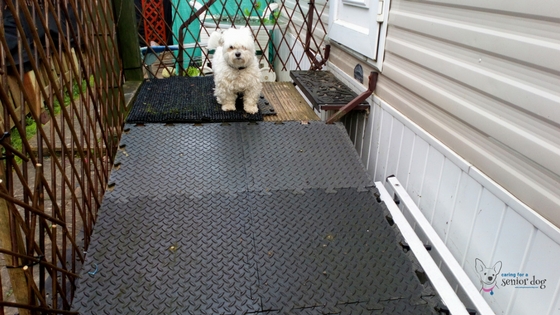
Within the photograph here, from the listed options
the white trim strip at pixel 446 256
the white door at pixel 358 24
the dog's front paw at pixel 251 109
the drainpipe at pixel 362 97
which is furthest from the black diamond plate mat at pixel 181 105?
the white trim strip at pixel 446 256

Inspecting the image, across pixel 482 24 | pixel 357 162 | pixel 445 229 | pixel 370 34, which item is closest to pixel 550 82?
pixel 482 24

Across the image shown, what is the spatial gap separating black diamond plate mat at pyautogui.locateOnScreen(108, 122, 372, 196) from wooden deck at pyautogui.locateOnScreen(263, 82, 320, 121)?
22 centimetres

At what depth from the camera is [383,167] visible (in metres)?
2.55

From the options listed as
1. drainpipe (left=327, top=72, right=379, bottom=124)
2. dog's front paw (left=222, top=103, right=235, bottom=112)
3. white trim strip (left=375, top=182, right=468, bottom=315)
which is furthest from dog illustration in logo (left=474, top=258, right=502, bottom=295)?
dog's front paw (left=222, top=103, right=235, bottom=112)

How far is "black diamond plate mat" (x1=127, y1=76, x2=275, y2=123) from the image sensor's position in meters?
2.90

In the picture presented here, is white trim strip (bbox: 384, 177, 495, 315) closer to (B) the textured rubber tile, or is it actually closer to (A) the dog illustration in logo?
(A) the dog illustration in logo

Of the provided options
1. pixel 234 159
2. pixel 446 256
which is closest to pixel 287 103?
pixel 234 159

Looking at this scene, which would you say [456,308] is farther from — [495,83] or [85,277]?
[85,277]

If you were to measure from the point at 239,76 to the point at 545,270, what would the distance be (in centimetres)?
230

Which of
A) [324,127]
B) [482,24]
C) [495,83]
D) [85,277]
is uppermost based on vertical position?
[482,24]

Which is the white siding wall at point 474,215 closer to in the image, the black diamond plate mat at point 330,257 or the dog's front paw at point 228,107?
the black diamond plate mat at point 330,257

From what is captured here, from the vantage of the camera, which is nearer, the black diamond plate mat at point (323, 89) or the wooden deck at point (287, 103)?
the black diamond plate mat at point (323, 89)

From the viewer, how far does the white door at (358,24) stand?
2.54 meters

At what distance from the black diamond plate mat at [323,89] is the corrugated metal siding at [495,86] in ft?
2.57
